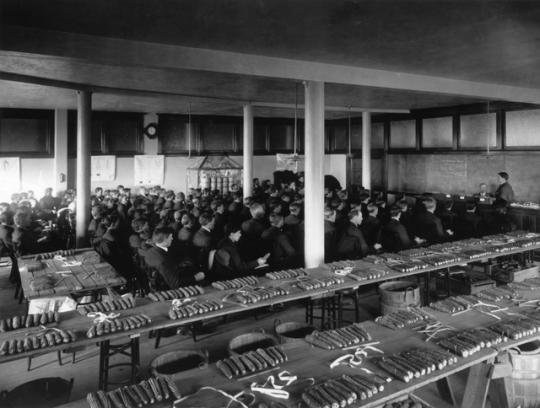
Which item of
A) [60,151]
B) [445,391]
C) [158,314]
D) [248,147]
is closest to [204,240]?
[158,314]

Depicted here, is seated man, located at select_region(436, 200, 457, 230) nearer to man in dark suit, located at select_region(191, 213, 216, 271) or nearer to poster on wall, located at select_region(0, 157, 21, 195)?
man in dark suit, located at select_region(191, 213, 216, 271)

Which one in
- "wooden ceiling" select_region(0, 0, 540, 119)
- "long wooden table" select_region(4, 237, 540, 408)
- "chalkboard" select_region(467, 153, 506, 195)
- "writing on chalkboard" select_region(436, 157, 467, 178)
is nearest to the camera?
"long wooden table" select_region(4, 237, 540, 408)

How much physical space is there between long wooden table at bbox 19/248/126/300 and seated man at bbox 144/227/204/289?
0.52 meters

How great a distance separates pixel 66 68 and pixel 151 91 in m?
3.16

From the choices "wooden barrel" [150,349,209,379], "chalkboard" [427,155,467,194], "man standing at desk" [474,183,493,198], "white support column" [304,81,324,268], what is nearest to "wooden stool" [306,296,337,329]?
"white support column" [304,81,324,268]

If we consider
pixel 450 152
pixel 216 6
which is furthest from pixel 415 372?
pixel 450 152

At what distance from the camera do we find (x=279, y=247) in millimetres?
8398

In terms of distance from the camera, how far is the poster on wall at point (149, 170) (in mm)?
18047

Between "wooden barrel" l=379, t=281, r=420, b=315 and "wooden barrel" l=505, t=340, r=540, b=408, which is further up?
"wooden barrel" l=379, t=281, r=420, b=315

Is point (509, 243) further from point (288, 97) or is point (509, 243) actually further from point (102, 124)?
point (102, 124)

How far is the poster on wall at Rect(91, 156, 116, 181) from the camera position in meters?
17.4

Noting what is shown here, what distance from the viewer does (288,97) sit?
42.8 ft

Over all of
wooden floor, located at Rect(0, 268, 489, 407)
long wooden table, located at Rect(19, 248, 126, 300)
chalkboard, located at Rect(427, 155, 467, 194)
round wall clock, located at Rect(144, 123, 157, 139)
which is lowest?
wooden floor, located at Rect(0, 268, 489, 407)

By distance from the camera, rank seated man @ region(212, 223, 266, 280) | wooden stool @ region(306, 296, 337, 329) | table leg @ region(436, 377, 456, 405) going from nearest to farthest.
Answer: table leg @ region(436, 377, 456, 405)
wooden stool @ region(306, 296, 337, 329)
seated man @ region(212, 223, 266, 280)
